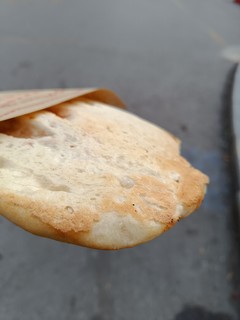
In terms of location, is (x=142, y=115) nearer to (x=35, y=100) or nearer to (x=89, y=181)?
(x=35, y=100)

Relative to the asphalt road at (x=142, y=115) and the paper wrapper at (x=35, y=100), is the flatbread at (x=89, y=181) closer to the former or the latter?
the paper wrapper at (x=35, y=100)

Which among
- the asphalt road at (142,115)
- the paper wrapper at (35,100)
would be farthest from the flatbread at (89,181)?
the asphalt road at (142,115)

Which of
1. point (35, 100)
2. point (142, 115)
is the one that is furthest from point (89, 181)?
point (142, 115)

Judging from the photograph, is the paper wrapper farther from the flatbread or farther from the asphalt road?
the asphalt road

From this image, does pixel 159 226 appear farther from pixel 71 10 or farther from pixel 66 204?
pixel 71 10

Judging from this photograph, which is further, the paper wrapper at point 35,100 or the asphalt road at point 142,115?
the asphalt road at point 142,115

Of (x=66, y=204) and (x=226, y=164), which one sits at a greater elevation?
(x=66, y=204)

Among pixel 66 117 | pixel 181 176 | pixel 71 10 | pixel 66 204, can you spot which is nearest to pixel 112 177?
pixel 66 204
